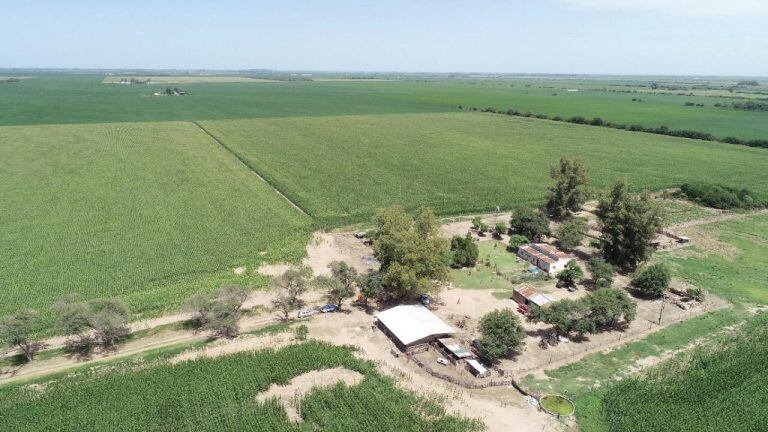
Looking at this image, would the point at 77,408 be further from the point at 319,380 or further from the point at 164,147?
the point at 164,147

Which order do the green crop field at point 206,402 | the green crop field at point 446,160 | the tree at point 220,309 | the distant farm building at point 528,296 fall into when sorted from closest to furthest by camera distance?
the green crop field at point 206,402 → the tree at point 220,309 → the distant farm building at point 528,296 → the green crop field at point 446,160

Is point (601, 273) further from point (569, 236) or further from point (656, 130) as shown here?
point (656, 130)

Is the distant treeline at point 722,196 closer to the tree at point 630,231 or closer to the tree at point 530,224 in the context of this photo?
the tree at point 630,231

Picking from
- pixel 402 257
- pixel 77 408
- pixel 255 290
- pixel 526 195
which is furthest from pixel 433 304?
pixel 526 195

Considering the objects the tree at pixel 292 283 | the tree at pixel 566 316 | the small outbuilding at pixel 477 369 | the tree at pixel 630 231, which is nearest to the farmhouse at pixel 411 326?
the small outbuilding at pixel 477 369

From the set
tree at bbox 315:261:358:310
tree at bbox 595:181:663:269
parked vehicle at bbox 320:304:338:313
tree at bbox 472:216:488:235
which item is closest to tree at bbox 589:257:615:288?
tree at bbox 595:181:663:269
